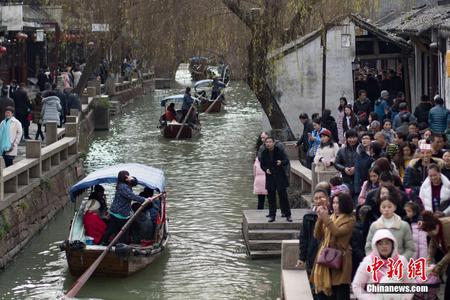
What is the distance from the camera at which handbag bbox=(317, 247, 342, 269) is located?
9.48 m

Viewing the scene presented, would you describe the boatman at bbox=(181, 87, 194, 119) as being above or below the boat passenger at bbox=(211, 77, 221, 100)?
below

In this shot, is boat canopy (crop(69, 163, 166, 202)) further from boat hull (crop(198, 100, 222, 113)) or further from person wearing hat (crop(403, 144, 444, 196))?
boat hull (crop(198, 100, 222, 113))

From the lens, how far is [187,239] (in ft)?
60.1

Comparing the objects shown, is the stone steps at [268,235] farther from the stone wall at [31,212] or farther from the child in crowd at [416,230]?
the child in crowd at [416,230]

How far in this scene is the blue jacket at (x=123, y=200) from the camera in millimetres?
15367

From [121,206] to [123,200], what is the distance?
11cm

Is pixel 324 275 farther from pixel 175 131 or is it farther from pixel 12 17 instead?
pixel 175 131

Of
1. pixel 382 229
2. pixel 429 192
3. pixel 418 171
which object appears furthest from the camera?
pixel 418 171

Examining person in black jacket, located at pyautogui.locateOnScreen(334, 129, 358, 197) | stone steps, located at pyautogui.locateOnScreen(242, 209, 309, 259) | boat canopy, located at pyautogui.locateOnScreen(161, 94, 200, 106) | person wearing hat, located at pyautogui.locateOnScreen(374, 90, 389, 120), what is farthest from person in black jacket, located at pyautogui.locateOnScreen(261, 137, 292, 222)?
boat canopy, located at pyautogui.locateOnScreen(161, 94, 200, 106)

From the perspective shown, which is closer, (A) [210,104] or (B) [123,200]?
Result: (B) [123,200]

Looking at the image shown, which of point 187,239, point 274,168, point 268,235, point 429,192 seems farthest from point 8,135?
point 429,192

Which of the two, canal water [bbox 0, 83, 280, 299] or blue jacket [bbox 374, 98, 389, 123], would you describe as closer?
canal water [bbox 0, 83, 280, 299]

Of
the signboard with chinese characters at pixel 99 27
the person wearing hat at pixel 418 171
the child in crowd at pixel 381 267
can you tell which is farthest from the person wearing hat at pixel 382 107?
the child in crowd at pixel 381 267

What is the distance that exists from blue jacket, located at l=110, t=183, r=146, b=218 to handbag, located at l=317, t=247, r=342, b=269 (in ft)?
20.5
